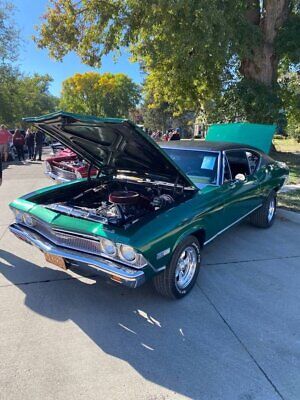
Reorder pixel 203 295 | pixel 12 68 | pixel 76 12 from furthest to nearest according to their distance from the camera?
pixel 12 68
pixel 76 12
pixel 203 295

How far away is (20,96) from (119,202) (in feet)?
141

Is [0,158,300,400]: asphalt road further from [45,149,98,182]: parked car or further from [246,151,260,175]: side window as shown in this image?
[45,149,98,182]: parked car

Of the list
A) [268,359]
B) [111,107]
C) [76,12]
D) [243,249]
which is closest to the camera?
[268,359]

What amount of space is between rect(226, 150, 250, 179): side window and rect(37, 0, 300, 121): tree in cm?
543

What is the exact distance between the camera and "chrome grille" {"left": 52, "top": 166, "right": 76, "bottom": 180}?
7.70m

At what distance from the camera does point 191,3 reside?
29.1 ft

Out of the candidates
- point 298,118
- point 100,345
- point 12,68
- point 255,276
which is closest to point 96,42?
point 298,118

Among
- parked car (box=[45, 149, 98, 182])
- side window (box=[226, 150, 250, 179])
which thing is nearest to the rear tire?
side window (box=[226, 150, 250, 179])

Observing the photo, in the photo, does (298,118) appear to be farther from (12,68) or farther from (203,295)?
(12,68)

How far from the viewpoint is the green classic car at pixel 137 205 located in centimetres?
311

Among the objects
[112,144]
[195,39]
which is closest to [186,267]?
[112,144]

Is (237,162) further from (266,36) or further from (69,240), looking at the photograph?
(266,36)

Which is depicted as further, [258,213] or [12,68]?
[12,68]

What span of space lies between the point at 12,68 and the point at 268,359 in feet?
89.5
